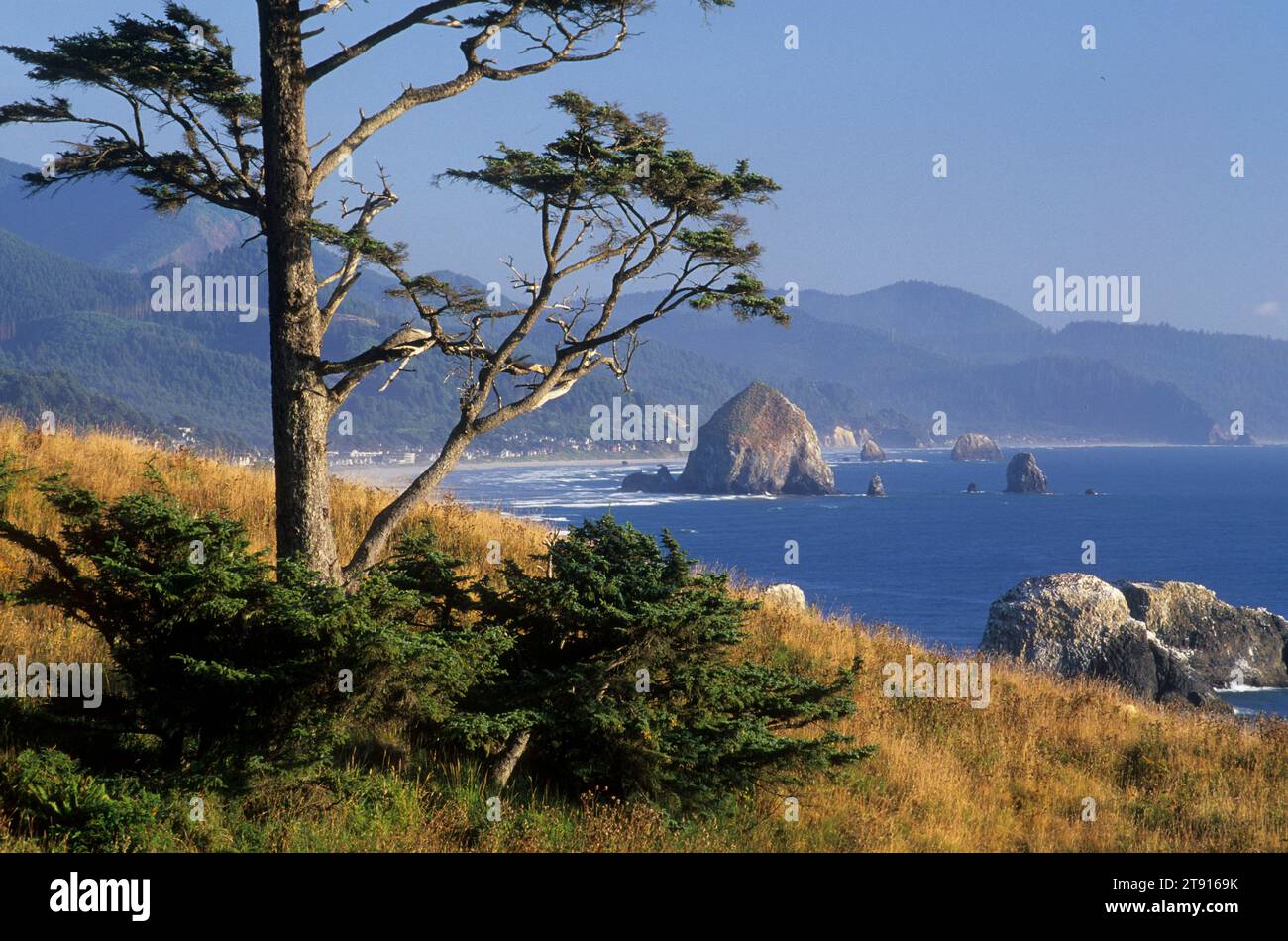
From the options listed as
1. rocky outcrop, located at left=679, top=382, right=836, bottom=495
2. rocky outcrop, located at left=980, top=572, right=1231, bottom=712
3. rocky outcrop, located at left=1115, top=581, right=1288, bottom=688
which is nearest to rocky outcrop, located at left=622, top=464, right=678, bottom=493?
rocky outcrop, located at left=679, top=382, right=836, bottom=495

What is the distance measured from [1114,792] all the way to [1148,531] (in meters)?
103

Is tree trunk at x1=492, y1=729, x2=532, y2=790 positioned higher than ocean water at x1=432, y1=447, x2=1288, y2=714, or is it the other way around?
tree trunk at x1=492, y1=729, x2=532, y2=790

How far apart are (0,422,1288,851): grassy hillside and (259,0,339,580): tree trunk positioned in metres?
1.26

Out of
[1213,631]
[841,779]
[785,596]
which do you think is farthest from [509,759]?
[1213,631]

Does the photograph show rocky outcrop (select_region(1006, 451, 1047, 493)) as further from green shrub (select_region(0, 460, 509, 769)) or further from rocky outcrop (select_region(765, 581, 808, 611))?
green shrub (select_region(0, 460, 509, 769))

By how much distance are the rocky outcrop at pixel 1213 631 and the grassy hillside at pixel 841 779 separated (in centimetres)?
Answer: 2516

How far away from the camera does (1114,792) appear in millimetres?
10727

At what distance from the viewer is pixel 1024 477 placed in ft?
515

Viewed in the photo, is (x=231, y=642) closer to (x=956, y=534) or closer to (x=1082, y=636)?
(x=1082, y=636)

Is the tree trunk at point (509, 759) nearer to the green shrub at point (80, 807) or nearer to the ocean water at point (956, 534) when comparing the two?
the green shrub at point (80, 807)

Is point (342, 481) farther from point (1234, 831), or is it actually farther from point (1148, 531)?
point (1148, 531)

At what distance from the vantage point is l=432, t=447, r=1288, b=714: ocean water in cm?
6769
